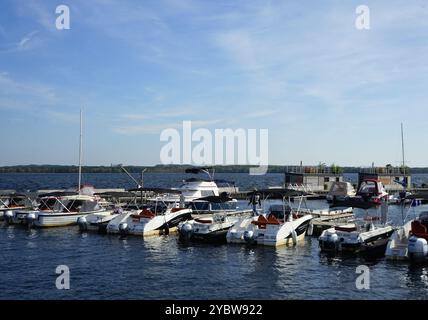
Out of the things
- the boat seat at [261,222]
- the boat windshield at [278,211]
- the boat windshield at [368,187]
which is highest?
the boat windshield at [368,187]

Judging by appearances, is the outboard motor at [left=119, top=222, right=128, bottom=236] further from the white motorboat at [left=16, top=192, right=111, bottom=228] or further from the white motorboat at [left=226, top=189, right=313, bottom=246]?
the white motorboat at [left=226, top=189, right=313, bottom=246]

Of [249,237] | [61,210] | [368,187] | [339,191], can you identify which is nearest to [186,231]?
[249,237]

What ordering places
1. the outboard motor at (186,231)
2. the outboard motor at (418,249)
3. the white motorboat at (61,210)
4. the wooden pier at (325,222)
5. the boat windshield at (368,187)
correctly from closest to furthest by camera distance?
the outboard motor at (418,249), the outboard motor at (186,231), the wooden pier at (325,222), the white motorboat at (61,210), the boat windshield at (368,187)

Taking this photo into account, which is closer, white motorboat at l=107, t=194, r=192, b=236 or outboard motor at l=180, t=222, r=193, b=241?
outboard motor at l=180, t=222, r=193, b=241

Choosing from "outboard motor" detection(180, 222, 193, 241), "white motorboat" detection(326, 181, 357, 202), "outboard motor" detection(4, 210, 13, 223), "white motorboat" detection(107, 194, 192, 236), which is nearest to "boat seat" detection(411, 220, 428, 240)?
"outboard motor" detection(180, 222, 193, 241)

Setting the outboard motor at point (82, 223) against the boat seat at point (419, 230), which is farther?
the outboard motor at point (82, 223)

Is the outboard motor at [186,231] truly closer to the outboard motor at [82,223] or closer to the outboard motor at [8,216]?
the outboard motor at [82,223]

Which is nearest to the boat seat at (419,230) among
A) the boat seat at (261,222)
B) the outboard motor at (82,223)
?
the boat seat at (261,222)

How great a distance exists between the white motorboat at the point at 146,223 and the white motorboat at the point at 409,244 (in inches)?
672

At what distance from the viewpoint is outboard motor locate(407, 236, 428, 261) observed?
2541cm

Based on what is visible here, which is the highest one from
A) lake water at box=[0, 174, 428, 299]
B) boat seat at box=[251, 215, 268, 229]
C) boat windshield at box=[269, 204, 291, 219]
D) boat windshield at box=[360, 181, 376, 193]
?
boat windshield at box=[360, 181, 376, 193]

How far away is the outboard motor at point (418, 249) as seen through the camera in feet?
83.4

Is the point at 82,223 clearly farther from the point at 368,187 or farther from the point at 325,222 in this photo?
the point at 368,187
